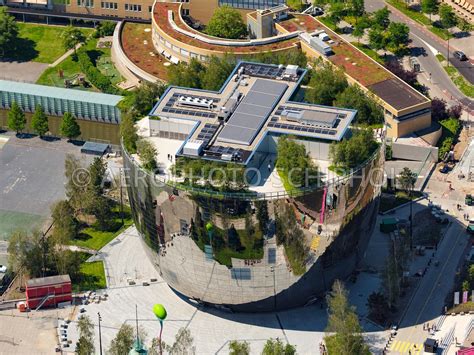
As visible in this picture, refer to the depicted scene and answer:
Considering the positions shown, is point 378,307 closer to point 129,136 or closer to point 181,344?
point 181,344

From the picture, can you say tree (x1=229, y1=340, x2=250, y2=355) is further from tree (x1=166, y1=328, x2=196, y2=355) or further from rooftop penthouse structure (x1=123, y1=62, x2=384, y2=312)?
rooftop penthouse structure (x1=123, y1=62, x2=384, y2=312)

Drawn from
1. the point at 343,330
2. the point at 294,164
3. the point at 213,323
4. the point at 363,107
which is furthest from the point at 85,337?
the point at 363,107

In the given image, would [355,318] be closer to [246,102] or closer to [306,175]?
[306,175]

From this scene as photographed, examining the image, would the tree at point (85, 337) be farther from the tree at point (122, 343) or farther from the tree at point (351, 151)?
the tree at point (351, 151)

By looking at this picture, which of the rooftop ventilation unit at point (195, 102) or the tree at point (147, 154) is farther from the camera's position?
the rooftop ventilation unit at point (195, 102)

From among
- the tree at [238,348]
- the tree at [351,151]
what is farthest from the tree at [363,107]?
the tree at [238,348]
